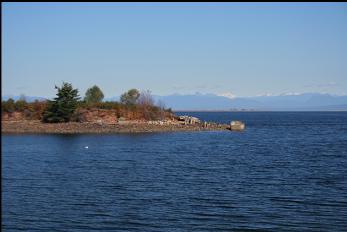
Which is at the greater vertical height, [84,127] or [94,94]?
[94,94]

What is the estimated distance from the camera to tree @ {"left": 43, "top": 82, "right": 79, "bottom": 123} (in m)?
77.9

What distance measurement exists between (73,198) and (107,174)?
8.68 m

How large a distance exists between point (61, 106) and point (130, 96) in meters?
21.9

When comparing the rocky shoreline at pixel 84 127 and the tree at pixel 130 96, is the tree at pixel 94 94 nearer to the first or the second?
the tree at pixel 130 96

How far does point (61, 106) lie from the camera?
7756 centimetres

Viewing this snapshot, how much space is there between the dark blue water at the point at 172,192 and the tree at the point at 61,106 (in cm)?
3301

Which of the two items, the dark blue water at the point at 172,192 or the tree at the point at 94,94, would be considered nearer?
the dark blue water at the point at 172,192

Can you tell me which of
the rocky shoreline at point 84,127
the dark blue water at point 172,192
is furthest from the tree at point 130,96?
the dark blue water at point 172,192

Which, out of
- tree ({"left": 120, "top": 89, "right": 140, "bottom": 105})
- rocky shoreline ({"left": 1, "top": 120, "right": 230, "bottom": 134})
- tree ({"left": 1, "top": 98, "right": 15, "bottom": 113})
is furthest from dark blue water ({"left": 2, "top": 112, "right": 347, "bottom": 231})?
tree ({"left": 120, "top": 89, "right": 140, "bottom": 105})

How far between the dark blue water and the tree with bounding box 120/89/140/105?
51.0 meters

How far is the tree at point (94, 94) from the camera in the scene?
317 feet

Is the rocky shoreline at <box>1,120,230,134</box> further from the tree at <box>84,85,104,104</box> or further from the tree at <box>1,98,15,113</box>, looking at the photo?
the tree at <box>84,85,104,104</box>

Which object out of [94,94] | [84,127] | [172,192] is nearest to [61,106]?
[84,127]

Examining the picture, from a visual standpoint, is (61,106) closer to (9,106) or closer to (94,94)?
(9,106)
